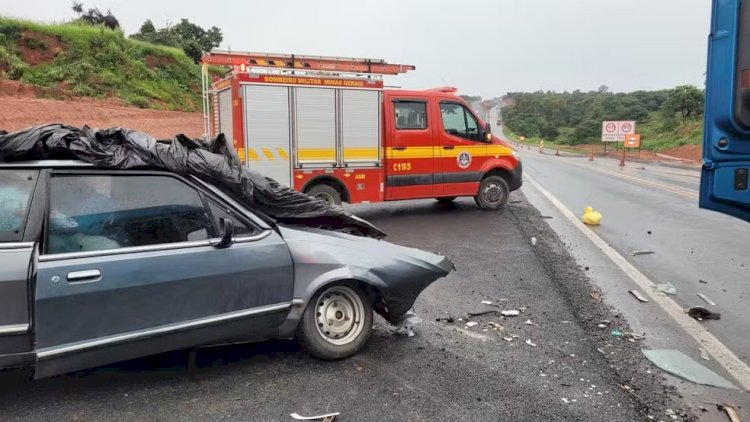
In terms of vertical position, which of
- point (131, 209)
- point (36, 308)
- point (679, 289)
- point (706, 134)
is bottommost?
point (679, 289)

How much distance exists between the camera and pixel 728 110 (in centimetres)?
370

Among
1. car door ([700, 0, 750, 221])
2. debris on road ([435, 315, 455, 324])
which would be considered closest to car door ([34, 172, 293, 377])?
debris on road ([435, 315, 455, 324])

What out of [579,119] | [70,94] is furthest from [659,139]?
[70,94]

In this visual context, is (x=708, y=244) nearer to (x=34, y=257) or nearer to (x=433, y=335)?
(x=433, y=335)

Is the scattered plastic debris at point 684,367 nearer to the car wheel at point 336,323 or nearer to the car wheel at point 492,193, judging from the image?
the car wheel at point 336,323

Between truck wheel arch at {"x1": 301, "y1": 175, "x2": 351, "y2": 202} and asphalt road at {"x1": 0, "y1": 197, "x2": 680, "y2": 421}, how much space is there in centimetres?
502

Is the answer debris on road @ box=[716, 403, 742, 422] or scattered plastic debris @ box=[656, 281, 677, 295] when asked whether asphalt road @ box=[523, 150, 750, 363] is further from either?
debris on road @ box=[716, 403, 742, 422]

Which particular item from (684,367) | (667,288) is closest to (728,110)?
(684,367)

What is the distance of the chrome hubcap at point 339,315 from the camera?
4023mm

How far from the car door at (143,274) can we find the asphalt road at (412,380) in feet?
1.06

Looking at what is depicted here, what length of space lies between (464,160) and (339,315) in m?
7.83

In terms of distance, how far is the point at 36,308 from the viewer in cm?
309

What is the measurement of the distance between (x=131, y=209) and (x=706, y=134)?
3916mm

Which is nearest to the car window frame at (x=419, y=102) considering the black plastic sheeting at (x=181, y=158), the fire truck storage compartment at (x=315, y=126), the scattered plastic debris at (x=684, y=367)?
the fire truck storage compartment at (x=315, y=126)
